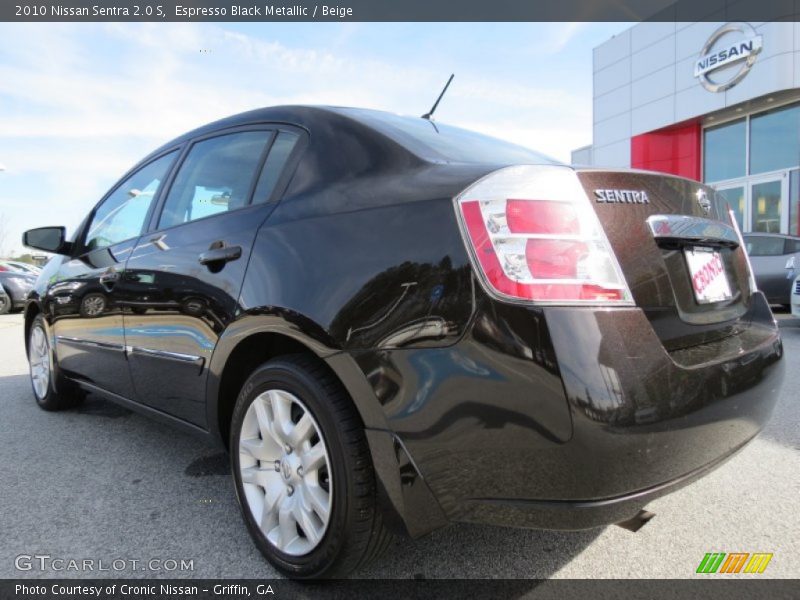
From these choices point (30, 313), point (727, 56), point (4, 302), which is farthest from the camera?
point (727, 56)

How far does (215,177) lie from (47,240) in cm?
187

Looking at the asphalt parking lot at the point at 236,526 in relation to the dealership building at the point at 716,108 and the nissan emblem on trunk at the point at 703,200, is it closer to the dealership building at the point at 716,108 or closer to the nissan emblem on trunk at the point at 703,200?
the nissan emblem on trunk at the point at 703,200

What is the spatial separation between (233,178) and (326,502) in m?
1.39

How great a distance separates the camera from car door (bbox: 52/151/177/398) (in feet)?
9.66

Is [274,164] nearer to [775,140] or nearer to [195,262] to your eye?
[195,262]

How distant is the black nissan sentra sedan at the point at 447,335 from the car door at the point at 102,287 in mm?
727

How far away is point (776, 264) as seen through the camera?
9.00 m

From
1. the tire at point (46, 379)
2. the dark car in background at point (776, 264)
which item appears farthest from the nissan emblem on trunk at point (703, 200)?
the dark car in background at point (776, 264)

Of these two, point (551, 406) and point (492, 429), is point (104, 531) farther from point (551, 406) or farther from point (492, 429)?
point (551, 406)

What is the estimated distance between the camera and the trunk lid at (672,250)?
1.56 m

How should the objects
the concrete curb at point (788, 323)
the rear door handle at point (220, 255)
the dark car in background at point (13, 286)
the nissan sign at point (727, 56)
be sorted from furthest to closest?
the nissan sign at point (727, 56) → the dark car in background at point (13, 286) → the concrete curb at point (788, 323) → the rear door handle at point (220, 255)

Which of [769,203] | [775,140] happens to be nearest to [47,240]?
[769,203]

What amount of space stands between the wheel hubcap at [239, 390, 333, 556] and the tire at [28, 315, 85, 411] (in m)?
2.47
